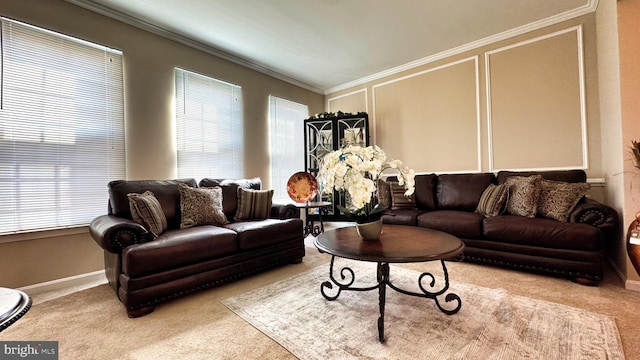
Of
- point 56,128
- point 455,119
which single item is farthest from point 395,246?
point 56,128

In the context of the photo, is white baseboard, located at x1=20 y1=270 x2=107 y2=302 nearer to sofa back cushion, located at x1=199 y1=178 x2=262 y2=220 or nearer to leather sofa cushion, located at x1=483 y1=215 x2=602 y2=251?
sofa back cushion, located at x1=199 y1=178 x2=262 y2=220

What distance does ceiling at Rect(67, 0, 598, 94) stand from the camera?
276 cm

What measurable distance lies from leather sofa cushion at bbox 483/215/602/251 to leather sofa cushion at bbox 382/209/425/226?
760mm

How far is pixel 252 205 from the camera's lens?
312cm

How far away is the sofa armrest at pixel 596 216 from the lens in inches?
87.9

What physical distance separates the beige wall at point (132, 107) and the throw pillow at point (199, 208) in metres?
0.67

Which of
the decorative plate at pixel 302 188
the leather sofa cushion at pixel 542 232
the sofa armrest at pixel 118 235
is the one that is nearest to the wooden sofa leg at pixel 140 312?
the sofa armrest at pixel 118 235

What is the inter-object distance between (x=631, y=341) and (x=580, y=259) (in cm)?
90

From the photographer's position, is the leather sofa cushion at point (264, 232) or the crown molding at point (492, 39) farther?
the crown molding at point (492, 39)

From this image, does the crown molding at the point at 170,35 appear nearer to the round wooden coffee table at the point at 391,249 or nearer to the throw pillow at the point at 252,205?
the throw pillow at the point at 252,205

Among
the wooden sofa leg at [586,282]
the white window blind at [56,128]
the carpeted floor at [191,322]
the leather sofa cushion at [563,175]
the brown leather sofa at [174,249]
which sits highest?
the white window blind at [56,128]

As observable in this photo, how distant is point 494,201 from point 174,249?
3239 millimetres

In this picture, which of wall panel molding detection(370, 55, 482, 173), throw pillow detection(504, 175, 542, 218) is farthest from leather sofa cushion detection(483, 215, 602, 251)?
wall panel molding detection(370, 55, 482, 173)

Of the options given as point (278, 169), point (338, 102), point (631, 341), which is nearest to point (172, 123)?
point (278, 169)
